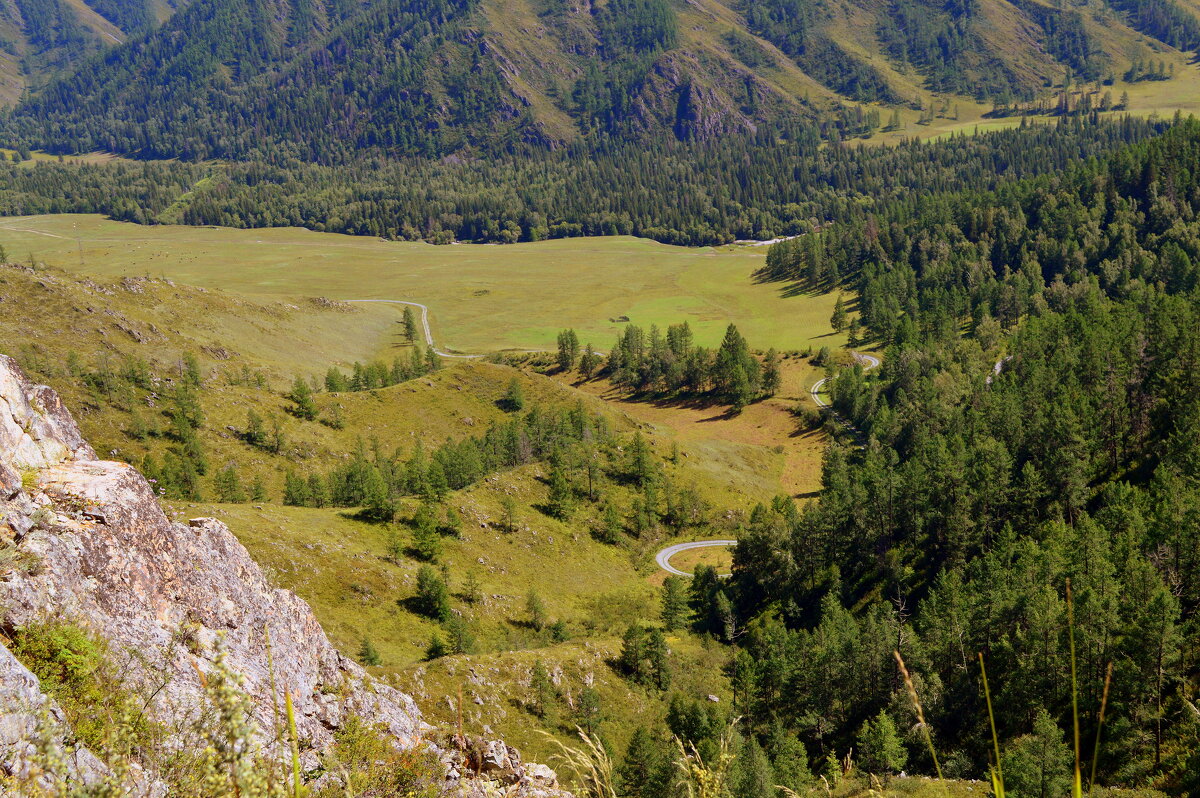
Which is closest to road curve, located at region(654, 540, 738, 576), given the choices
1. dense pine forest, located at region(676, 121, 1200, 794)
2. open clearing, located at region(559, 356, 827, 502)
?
dense pine forest, located at region(676, 121, 1200, 794)

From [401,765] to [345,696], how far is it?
11.8 m

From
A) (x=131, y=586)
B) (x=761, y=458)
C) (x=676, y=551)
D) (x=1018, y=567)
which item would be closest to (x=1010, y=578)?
(x=1018, y=567)

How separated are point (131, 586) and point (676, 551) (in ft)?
397

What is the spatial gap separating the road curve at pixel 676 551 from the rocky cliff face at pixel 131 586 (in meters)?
97.1

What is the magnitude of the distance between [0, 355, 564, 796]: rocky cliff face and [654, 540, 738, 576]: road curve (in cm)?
9712

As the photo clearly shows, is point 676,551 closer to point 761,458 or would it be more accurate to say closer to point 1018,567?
point 761,458

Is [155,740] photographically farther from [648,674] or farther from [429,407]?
[429,407]

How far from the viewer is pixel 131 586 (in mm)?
28656

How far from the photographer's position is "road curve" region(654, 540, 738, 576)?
444 ft

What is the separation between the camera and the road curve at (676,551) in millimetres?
135225

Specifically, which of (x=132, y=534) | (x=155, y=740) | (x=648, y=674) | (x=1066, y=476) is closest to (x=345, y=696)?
(x=132, y=534)

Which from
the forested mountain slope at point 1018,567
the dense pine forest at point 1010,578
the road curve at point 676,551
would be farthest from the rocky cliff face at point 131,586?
the road curve at point 676,551

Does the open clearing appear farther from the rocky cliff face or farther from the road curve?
the rocky cliff face

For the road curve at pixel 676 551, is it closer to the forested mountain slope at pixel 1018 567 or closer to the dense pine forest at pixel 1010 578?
the dense pine forest at pixel 1010 578
